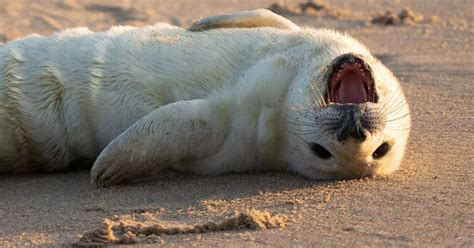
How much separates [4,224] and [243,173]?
1308 millimetres

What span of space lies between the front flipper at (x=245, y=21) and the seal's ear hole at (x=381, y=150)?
46.6 inches

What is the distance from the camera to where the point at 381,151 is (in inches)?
211

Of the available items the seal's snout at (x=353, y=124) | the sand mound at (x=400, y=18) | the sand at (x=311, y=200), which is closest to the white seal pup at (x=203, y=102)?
the seal's snout at (x=353, y=124)

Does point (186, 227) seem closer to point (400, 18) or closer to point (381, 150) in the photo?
point (381, 150)

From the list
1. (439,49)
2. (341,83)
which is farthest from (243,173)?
(439,49)

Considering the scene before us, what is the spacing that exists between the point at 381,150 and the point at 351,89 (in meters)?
0.33

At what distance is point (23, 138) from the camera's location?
600 cm

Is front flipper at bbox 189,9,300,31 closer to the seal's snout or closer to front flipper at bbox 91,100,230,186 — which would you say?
front flipper at bbox 91,100,230,186

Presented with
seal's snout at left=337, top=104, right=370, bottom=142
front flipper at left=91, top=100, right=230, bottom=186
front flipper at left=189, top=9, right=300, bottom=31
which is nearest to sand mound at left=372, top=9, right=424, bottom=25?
front flipper at left=189, top=9, right=300, bottom=31

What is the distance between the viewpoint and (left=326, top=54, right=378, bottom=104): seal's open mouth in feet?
17.3

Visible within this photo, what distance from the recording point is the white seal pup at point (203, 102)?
5309 mm

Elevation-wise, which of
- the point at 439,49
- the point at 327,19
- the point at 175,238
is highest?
the point at 327,19

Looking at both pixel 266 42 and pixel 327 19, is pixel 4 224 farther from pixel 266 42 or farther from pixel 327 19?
pixel 327 19

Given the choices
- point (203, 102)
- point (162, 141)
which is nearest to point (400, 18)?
point (203, 102)
